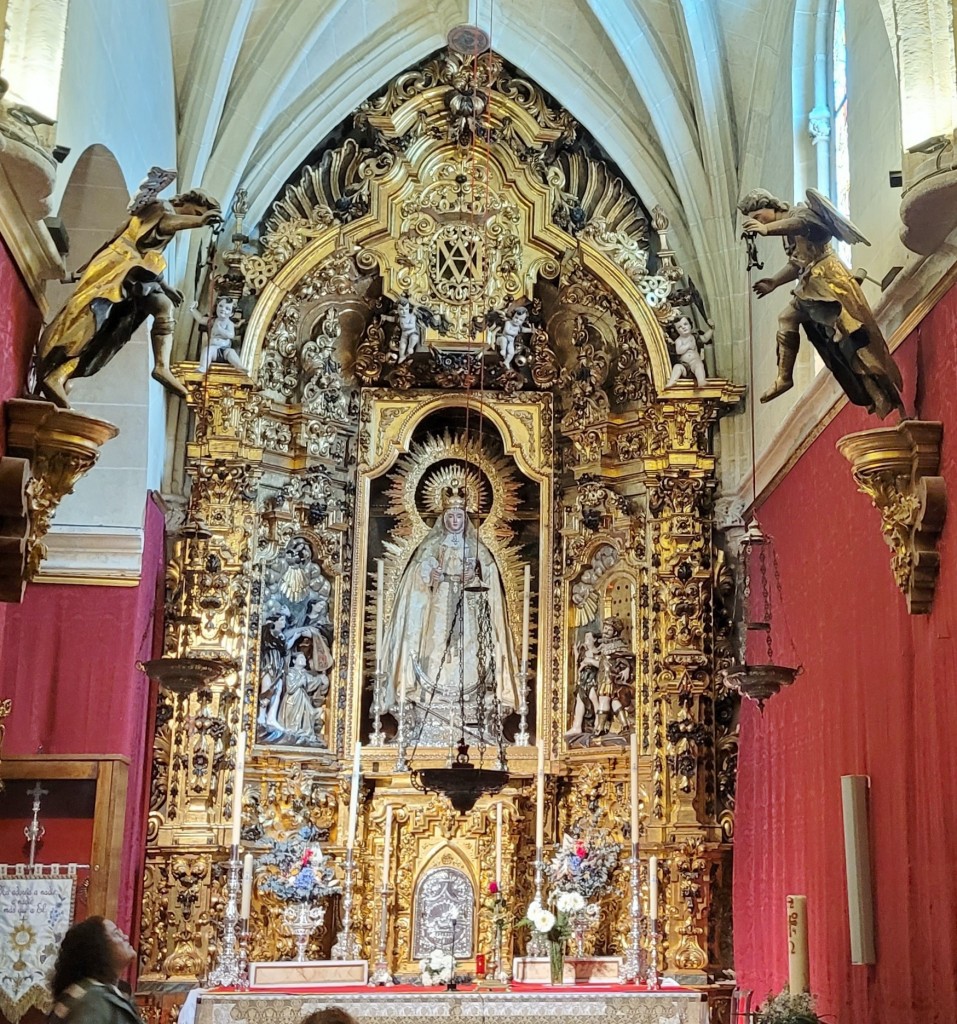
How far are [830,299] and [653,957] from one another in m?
5.49

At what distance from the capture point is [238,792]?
403 inches

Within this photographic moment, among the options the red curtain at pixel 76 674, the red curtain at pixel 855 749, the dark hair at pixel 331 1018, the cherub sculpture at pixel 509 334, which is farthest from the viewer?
the cherub sculpture at pixel 509 334

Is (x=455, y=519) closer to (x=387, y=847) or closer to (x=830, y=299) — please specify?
(x=387, y=847)

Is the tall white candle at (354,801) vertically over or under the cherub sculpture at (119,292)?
under

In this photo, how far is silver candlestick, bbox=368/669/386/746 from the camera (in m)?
11.7

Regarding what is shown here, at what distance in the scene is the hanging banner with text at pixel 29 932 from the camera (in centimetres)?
867

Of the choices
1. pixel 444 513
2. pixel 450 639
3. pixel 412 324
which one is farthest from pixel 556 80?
pixel 450 639

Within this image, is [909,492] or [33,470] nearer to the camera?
[909,492]

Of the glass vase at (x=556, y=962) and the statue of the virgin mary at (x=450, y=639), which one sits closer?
the glass vase at (x=556, y=962)

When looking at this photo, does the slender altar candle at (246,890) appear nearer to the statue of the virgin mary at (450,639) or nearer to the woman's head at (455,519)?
the statue of the virgin mary at (450,639)

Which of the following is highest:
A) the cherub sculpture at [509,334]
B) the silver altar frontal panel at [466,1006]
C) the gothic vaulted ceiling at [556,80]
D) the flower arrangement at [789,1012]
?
the gothic vaulted ceiling at [556,80]

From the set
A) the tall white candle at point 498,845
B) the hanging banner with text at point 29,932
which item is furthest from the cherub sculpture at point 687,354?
the hanging banner with text at point 29,932

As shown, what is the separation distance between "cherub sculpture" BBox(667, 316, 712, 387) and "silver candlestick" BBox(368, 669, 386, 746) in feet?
11.4

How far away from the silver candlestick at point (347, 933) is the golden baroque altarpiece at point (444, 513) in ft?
0.81
